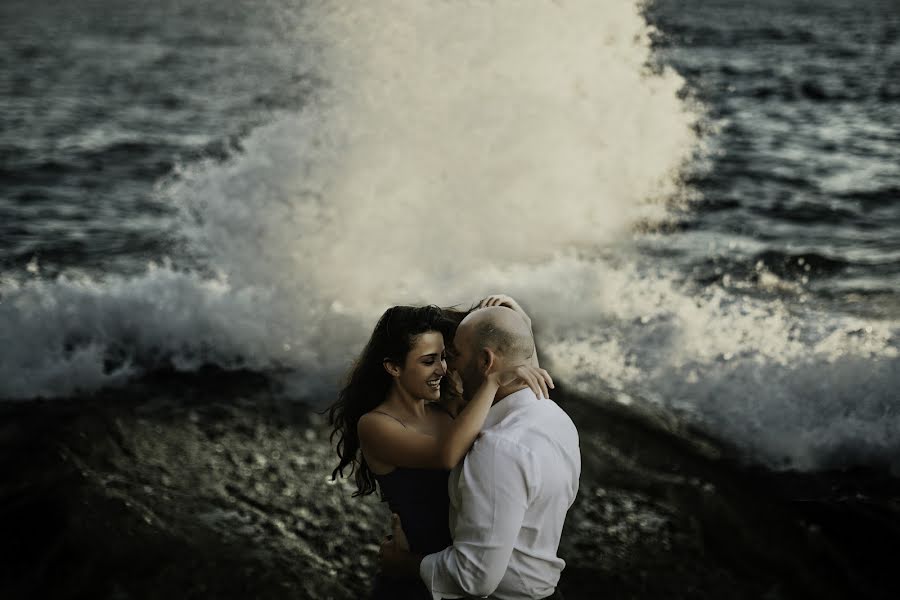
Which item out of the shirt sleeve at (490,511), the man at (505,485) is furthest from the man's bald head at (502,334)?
the shirt sleeve at (490,511)

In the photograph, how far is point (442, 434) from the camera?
3.29 metres

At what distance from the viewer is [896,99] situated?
973 inches

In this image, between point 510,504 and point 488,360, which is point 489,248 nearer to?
point 488,360

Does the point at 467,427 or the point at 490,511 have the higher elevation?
the point at 467,427

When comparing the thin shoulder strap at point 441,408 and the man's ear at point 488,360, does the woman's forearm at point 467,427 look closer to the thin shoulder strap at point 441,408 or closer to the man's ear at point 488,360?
the man's ear at point 488,360

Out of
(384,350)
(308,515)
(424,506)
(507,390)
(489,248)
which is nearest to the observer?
(507,390)

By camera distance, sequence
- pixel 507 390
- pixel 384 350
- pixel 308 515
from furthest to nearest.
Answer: pixel 308 515
pixel 384 350
pixel 507 390

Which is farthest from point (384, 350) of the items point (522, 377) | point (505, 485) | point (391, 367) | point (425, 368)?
point (505, 485)

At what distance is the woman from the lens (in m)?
3.41

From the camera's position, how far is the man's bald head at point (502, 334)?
3066 millimetres

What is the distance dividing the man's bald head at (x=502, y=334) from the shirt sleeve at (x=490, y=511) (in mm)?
304

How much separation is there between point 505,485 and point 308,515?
12.2ft

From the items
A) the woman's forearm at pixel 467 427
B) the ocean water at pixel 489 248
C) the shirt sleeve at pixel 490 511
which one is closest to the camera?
the shirt sleeve at pixel 490 511

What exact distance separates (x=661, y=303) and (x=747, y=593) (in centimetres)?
447
